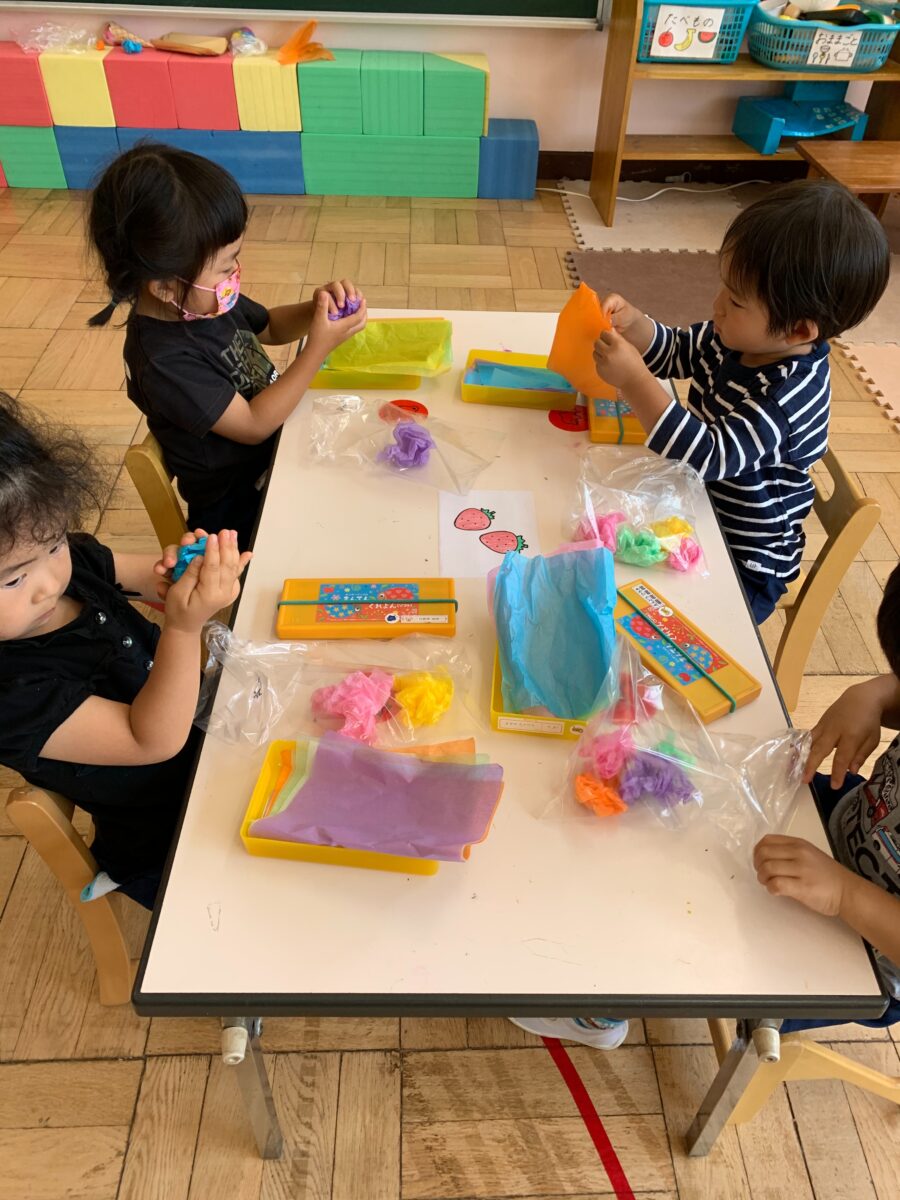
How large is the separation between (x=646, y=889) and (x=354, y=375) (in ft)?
3.16

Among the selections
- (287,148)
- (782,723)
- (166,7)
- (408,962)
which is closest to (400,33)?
(287,148)

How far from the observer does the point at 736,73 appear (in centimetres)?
316

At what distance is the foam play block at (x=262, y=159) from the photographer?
3.42 m

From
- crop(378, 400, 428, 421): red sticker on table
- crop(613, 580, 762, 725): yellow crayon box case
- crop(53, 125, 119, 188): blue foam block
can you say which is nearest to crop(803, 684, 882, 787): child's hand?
crop(613, 580, 762, 725): yellow crayon box case

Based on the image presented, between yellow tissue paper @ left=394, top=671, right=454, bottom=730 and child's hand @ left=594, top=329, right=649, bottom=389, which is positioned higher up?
child's hand @ left=594, top=329, right=649, bottom=389

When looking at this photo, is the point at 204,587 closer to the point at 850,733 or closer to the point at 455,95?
the point at 850,733

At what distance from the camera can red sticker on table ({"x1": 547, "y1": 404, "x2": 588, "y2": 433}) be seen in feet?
4.55

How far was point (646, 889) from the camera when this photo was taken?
809 mm

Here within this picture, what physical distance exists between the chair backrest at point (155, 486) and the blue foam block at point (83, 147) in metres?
A: 2.67

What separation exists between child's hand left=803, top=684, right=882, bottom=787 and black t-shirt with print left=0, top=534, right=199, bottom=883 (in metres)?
0.71

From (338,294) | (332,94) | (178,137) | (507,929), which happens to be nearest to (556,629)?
(507,929)

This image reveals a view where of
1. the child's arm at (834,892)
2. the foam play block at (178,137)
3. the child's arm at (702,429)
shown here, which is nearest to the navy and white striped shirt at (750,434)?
the child's arm at (702,429)

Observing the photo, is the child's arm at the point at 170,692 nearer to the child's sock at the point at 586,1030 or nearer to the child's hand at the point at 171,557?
the child's hand at the point at 171,557

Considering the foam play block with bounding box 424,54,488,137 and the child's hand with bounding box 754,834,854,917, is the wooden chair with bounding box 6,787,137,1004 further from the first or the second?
the foam play block with bounding box 424,54,488,137
